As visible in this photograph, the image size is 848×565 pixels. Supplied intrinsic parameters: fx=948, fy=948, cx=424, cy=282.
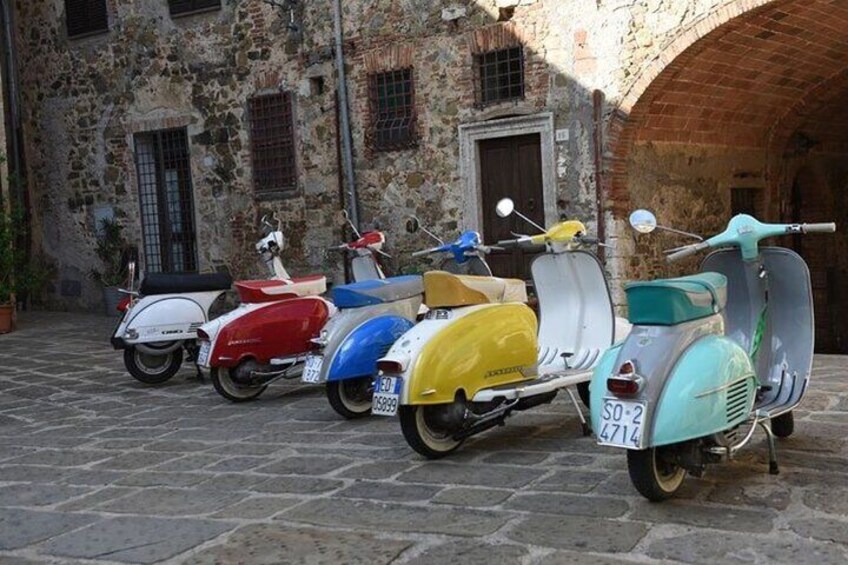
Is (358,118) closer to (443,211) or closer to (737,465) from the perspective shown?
(443,211)

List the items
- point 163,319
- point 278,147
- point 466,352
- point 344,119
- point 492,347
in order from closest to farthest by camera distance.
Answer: point 466,352 → point 492,347 → point 163,319 → point 344,119 → point 278,147

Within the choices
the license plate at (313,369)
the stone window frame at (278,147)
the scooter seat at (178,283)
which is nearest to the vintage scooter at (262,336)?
the license plate at (313,369)

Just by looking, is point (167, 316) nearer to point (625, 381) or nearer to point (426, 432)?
point (426, 432)

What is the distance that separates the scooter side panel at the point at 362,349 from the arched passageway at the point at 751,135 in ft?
13.9

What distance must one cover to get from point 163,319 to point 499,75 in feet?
14.3

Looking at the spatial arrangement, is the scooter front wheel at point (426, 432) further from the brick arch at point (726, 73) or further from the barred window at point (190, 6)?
the barred window at point (190, 6)

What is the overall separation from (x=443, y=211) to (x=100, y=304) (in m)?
5.48

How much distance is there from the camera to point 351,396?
5359mm

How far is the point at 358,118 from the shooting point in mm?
10406

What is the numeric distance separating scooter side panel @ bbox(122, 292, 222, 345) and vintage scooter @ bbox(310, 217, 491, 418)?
1.92 metres

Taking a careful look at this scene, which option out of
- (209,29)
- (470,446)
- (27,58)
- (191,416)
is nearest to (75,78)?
(27,58)

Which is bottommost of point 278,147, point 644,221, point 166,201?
point 644,221

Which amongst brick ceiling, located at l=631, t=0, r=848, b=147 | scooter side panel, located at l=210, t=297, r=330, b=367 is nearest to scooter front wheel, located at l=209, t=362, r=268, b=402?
scooter side panel, located at l=210, t=297, r=330, b=367

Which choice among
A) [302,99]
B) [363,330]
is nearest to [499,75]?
[302,99]
